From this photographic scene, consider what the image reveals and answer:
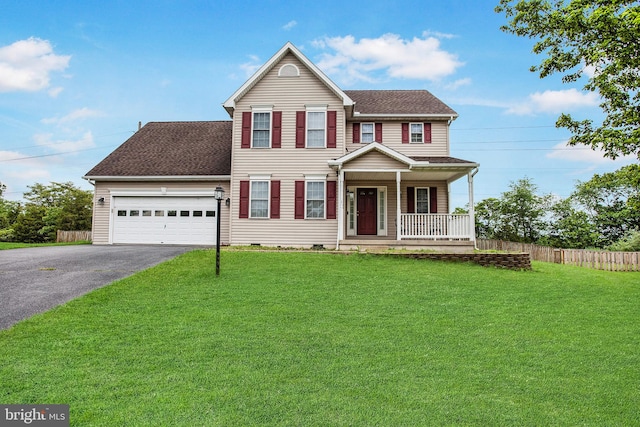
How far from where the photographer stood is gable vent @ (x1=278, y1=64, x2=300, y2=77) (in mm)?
15914

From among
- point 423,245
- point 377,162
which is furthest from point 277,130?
point 423,245

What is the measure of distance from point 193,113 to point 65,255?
38.0 feet

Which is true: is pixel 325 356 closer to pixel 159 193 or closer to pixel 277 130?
pixel 277 130

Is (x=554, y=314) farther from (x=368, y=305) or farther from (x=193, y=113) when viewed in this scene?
(x=193, y=113)

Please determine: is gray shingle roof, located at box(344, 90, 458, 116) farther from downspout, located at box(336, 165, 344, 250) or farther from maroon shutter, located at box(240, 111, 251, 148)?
maroon shutter, located at box(240, 111, 251, 148)

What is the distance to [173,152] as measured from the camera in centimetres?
1833

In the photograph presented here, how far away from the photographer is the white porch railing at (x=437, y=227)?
1418 cm

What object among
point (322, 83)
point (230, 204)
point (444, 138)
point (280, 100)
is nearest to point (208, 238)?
point (230, 204)

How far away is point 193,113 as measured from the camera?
21656 millimetres

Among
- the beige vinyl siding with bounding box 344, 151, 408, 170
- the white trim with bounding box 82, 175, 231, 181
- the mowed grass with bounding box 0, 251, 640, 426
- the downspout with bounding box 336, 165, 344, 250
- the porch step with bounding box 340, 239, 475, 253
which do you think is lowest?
the mowed grass with bounding box 0, 251, 640, 426

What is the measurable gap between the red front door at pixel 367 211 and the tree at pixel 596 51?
23.5 ft

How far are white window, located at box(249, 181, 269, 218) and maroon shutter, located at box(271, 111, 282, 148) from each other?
1.64 meters

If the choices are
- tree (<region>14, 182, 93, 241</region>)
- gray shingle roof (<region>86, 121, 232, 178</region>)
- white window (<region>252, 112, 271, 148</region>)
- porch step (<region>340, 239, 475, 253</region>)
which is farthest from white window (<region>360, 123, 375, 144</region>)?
tree (<region>14, 182, 93, 241</region>)

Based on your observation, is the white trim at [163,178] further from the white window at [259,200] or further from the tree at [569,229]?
the tree at [569,229]
